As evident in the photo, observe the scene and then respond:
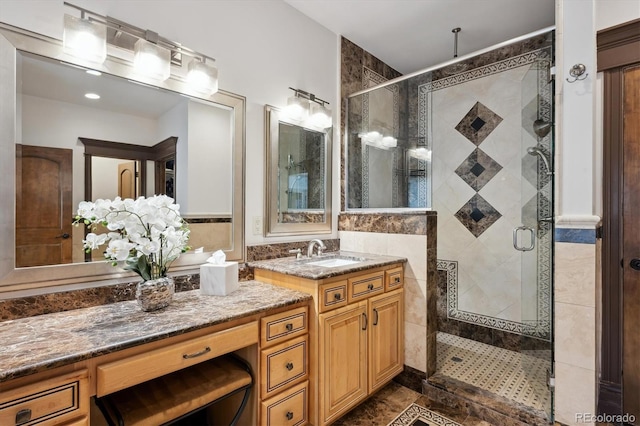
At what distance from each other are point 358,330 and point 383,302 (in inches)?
11.3

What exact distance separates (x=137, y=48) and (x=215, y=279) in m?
1.22

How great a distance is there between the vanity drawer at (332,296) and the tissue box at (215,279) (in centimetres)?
50

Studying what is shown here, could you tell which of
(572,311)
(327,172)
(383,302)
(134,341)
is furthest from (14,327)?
(572,311)

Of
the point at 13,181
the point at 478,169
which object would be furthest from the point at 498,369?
the point at 13,181

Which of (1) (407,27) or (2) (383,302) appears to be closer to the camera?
(2) (383,302)

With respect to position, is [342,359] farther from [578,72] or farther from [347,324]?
[578,72]

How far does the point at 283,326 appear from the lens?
156 cm

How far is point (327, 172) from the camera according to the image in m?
2.65

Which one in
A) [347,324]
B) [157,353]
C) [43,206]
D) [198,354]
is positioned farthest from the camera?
[347,324]

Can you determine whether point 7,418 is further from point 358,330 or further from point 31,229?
point 358,330

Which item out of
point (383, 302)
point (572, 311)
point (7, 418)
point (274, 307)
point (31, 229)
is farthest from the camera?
point (383, 302)

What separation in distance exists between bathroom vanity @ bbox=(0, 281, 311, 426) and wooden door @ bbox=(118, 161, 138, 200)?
537 mm

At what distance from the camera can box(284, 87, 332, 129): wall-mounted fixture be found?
233 cm

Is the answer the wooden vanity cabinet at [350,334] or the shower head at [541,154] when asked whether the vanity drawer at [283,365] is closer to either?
the wooden vanity cabinet at [350,334]
